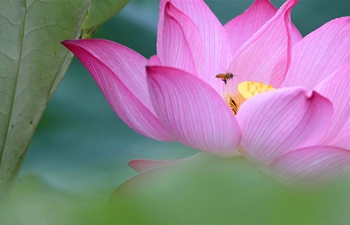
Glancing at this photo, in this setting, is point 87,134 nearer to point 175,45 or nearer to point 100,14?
point 100,14

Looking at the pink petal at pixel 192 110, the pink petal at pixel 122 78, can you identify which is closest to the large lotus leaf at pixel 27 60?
the pink petal at pixel 122 78

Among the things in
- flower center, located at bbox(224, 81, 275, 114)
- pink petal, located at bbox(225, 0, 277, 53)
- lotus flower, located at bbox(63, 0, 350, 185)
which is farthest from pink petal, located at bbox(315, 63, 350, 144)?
pink petal, located at bbox(225, 0, 277, 53)

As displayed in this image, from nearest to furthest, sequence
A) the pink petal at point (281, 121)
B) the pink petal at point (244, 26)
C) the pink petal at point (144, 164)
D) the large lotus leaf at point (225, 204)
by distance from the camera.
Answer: the large lotus leaf at point (225, 204)
the pink petal at point (281, 121)
the pink petal at point (144, 164)
the pink petal at point (244, 26)

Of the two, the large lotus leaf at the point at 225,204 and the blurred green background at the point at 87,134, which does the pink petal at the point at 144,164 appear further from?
the large lotus leaf at the point at 225,204

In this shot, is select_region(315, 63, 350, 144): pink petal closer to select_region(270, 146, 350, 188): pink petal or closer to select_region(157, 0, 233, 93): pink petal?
select_region(270, 146, 350, 188): pink petal

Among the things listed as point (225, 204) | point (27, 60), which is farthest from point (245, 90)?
point (225, 204)
